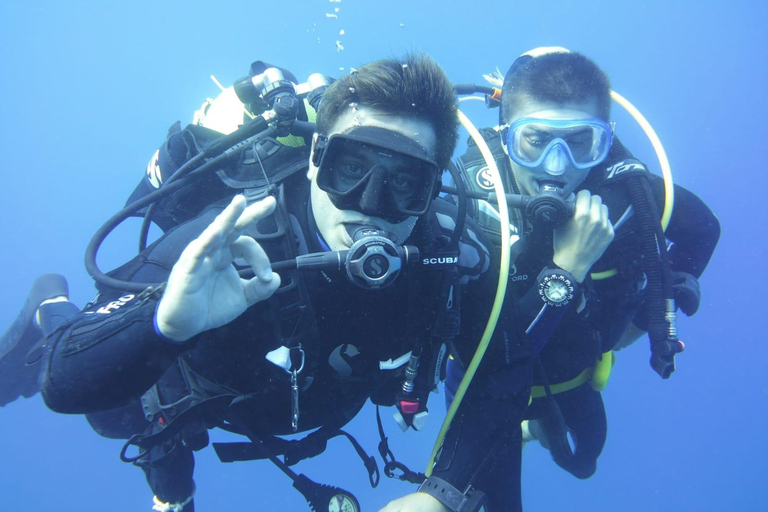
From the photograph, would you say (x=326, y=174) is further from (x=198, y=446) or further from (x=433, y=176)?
(x=198, y=446)

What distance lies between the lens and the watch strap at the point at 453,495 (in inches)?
97.1

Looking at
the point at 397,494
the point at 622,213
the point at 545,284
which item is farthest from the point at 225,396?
the point at 397,494

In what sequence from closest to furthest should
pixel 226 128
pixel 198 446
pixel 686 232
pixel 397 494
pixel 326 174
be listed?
pixel 326 174 → pixel 198 446 → pixel 226 128 → pixel 686 232 → pixel 397 494

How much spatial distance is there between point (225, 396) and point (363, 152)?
68.1 inches

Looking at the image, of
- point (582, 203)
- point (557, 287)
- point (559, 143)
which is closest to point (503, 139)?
point (559, 143)

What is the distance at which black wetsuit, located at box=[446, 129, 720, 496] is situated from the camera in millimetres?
3311

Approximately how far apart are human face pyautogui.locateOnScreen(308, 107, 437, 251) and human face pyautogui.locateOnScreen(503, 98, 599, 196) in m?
1.25

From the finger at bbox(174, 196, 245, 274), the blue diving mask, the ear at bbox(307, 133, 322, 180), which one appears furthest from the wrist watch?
the finger at bbox(174, 196, 245, 274)

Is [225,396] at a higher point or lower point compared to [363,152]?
lower

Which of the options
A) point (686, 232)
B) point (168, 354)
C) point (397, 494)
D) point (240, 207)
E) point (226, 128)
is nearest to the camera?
point (240, 207)

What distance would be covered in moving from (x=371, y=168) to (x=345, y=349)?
125 cm

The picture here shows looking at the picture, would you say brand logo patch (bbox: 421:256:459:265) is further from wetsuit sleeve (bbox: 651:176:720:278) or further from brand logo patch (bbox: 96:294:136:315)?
wetsuit sleeve (bbox: 651:176:720:278)

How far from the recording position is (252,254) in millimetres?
1644

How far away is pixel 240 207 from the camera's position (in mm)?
1456
